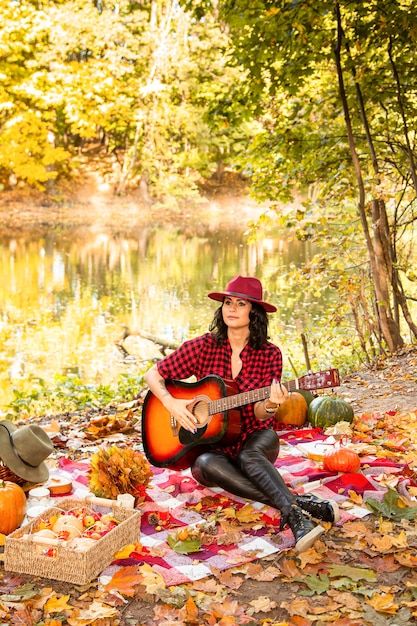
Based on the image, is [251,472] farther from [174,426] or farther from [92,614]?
[92,614]

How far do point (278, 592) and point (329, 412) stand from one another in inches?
104

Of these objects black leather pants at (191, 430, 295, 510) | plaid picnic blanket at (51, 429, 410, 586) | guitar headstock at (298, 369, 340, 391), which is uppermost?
guitar headstock at (298, 369, 340, 391)

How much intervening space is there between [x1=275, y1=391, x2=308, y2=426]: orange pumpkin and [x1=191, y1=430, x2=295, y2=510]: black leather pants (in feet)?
4.97

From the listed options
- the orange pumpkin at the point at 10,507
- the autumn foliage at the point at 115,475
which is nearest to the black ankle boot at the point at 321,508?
the autumn foliage at the point at 115,475

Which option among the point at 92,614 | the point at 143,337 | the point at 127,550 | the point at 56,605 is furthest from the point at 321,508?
the point at 143,337

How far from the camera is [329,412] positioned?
18.6ft

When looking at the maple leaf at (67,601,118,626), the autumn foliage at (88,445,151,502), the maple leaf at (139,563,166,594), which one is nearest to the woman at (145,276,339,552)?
the autumn foliage at (88,445,151,502)

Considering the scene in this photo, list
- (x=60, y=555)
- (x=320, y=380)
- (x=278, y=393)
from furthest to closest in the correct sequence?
(x=278, y=393) < (x=320, y=380) < (x=60, y=555)

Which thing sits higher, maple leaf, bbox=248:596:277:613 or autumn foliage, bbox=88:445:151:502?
autumn foliage, bbox=88:445:151:502

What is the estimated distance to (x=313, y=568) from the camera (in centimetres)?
336

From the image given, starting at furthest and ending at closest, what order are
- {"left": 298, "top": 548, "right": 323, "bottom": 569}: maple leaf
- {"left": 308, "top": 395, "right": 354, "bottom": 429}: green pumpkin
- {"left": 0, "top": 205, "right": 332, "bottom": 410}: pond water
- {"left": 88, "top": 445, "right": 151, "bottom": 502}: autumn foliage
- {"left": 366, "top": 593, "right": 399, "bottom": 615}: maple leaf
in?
{"left": 0, "top": 205, "right": 332, "bottom": 410}: pond water, {"left": 308, "top": 395, "right": 354, "bottom": 429}: green pumpkin, {"left": 88, "top": 445, "right": 151, "bottom": 502}: autumn foliage, {"left": 298, "top": 548, "right": 323, "bottom": 569}: maple leaf, {"left": 366, "top": 593, "right": 399, "bottom": 615}: maple leaf

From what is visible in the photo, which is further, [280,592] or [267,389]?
[267,389]

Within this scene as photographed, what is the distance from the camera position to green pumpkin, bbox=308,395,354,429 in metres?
5.64

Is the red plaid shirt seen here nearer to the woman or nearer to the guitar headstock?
the woman
